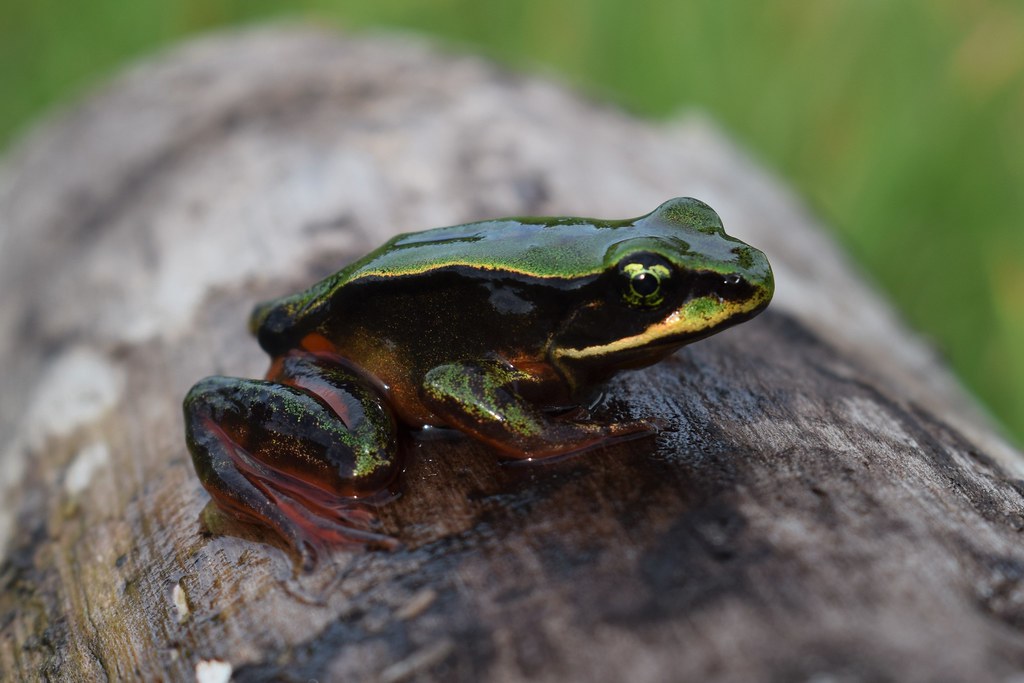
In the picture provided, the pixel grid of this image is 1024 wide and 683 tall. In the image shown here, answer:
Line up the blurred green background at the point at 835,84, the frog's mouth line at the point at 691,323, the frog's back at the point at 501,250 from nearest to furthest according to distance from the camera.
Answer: the frog's mouth line at the point at 691,323 → the frog's back at the point at 501,250 → the blurred green background at the point at 835,84

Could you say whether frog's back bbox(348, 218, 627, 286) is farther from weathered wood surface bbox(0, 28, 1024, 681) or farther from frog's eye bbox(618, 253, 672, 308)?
weathered wood surface bbox(0, 28, 1024, 681)

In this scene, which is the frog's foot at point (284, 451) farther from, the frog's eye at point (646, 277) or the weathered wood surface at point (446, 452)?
the frog's eye at point (646, 277)

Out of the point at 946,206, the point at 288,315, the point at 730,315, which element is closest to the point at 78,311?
the point at 288,315

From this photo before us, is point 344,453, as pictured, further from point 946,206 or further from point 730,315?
point 946,206

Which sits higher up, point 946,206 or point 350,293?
point 946,206

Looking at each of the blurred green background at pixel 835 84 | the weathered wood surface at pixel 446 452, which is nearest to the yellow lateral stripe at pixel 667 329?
the weathered wood surface at pixel 446 452

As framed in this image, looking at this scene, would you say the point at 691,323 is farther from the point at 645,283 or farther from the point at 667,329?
the point at 645,283

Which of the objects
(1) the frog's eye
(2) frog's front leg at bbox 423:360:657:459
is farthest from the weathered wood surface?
(1) the frog's eye
